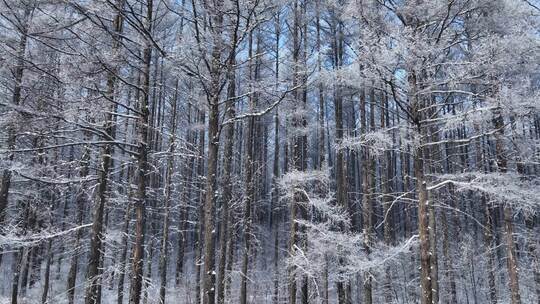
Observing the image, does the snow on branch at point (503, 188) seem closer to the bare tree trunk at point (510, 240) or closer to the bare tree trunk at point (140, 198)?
the bare tree trunk at point (510, 240)

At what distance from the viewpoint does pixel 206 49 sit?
25.2 feet

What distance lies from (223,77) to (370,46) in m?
3.24

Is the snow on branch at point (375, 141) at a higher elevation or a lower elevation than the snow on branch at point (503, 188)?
higher

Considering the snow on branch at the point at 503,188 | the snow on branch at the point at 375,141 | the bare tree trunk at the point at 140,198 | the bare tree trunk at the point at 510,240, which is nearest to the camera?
the bare tree trunk at the point at 140,198

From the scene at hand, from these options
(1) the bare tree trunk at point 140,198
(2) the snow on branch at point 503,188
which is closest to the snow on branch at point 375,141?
(2) the snow on branch at point 503,188

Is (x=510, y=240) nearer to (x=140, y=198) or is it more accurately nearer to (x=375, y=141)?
(x=375, y=141)

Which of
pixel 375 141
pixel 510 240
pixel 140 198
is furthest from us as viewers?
pixel 510 240

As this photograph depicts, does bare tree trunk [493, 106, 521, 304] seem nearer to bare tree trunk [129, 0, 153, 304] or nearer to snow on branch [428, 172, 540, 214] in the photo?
snow on branch [428, 172, 540, 214]

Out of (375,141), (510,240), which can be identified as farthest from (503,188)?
(510,240)

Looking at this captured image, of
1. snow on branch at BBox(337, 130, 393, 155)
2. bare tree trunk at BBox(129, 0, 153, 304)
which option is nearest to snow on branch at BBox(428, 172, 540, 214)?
snow on branch at BBox(337, 130, 393, 155)

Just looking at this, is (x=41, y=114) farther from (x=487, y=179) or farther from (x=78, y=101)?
(x=487, y=179)

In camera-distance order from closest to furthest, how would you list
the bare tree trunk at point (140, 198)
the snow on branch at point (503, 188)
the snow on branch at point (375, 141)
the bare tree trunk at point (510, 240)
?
the bare tree trunk at point (140, 198)
the snow on branch at point (503, 188)
the snow on branch at point (375, 141)
the bare tree trunk at point (510, 240)

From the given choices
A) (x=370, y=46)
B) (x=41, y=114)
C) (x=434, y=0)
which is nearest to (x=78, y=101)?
(x=41, y=114)

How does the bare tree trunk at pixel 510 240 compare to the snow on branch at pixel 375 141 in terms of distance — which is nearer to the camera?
the snow on branch at pixel 375 141
